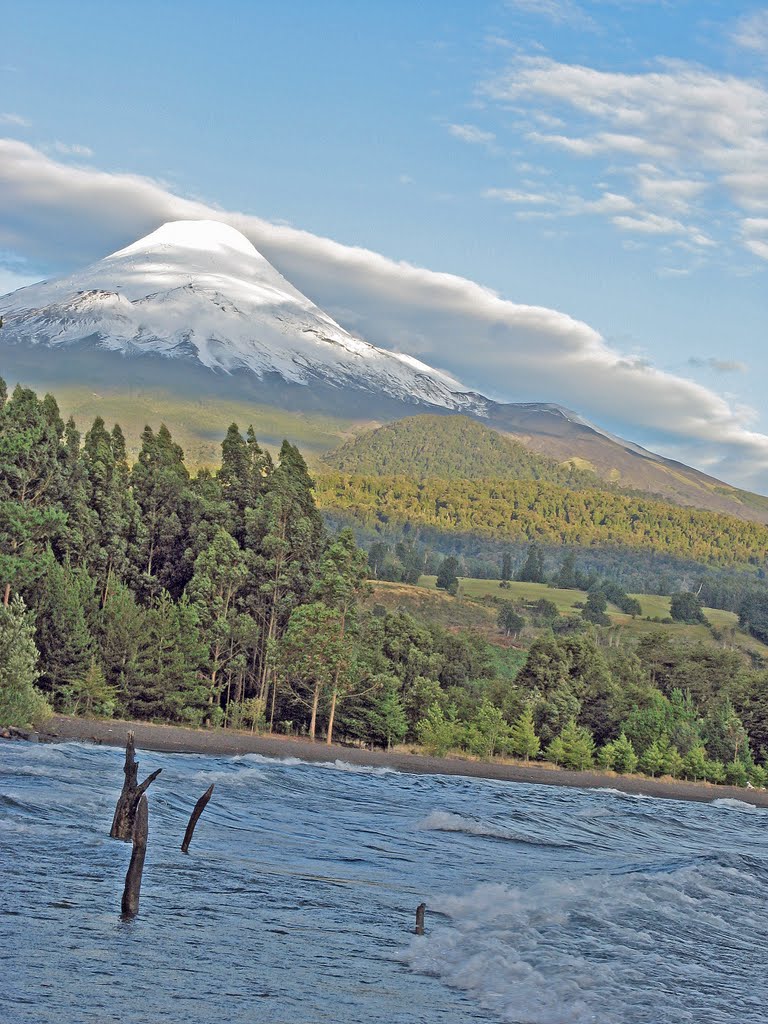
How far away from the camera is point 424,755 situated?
91.1m

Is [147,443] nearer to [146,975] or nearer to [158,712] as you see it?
[158,712]

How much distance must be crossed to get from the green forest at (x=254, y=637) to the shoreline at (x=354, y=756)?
3.06 metres

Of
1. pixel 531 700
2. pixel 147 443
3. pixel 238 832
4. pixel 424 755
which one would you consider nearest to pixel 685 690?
pixel 531 700

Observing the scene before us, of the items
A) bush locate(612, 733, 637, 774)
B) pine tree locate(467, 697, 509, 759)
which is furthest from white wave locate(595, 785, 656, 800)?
bush locate(612, 733, 637, 774)

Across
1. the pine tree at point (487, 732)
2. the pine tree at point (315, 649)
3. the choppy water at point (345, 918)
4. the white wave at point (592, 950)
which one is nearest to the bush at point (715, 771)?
the pine tree at point (487, 732)

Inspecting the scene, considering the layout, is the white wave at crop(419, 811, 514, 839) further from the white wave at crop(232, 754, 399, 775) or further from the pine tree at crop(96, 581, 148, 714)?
the pine tree at crop(96, 581, 148, 714)

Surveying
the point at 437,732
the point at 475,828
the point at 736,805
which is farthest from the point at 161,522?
the point at 475,828

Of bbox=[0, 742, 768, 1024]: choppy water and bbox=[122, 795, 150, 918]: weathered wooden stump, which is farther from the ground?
bbox=[122, 795, 150, 918]: weathered wooden stump

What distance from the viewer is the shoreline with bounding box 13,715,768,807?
66250 mm

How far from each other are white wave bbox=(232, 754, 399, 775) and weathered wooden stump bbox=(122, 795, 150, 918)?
41.9 metres

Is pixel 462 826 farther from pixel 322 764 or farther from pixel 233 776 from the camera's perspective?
pixel 322 764

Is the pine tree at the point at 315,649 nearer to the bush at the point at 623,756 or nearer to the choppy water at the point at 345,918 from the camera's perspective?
the bush at the point at 623,756

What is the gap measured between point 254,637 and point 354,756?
19087 millimetres

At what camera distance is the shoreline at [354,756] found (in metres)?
66.2
